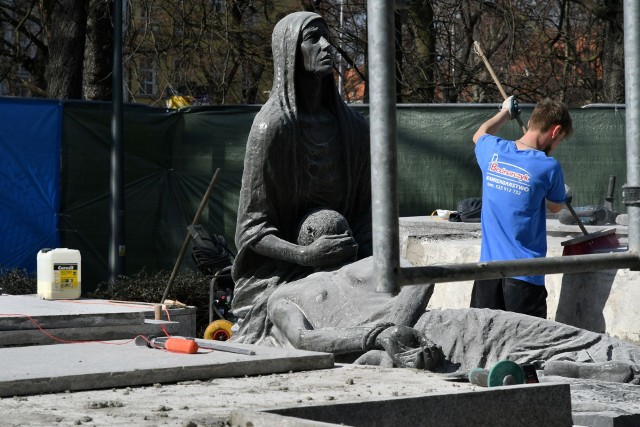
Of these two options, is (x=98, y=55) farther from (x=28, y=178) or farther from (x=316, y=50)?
(x=316, y=50)

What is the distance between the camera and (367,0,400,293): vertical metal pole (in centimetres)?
265

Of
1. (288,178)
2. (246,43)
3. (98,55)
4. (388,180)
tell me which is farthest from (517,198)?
(246,43)

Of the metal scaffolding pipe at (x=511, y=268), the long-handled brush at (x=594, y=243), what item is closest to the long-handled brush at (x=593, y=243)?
the long-handled brush at (x=594, y=243)

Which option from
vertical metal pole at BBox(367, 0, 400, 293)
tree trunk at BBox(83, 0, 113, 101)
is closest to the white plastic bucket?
vertical metal pole at BBox(367, 0, 400, 293)

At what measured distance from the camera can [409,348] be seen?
20.7ft

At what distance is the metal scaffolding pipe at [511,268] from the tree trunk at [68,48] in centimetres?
1348

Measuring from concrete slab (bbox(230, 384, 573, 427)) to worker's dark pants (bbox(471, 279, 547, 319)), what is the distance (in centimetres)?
264

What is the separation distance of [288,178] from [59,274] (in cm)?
175

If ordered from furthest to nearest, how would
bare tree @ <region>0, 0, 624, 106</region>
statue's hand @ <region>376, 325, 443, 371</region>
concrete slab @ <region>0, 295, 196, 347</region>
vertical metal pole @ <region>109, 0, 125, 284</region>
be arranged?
bare tree @ <region>0, 0, 624, 106</region>
vertical metal pole @ <region>109, 0, 125, 284</region>
concrete slab @ <region>0, 295, 196, 347</region>
statue's hand @ <region>376, 325, 443, 371</region>

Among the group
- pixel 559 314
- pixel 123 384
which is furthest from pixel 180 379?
pixel 559 314

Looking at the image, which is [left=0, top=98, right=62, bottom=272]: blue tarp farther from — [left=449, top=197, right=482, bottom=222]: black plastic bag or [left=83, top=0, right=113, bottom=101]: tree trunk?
[left=449, top=197, right=482, bottom=222]: black plastic bag

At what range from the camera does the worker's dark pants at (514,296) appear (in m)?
7.07

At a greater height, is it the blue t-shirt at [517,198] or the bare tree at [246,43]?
the bare tree at [246,43]

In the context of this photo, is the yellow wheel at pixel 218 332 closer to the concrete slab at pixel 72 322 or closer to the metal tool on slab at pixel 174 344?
the concrete slab at pixel 72 322
